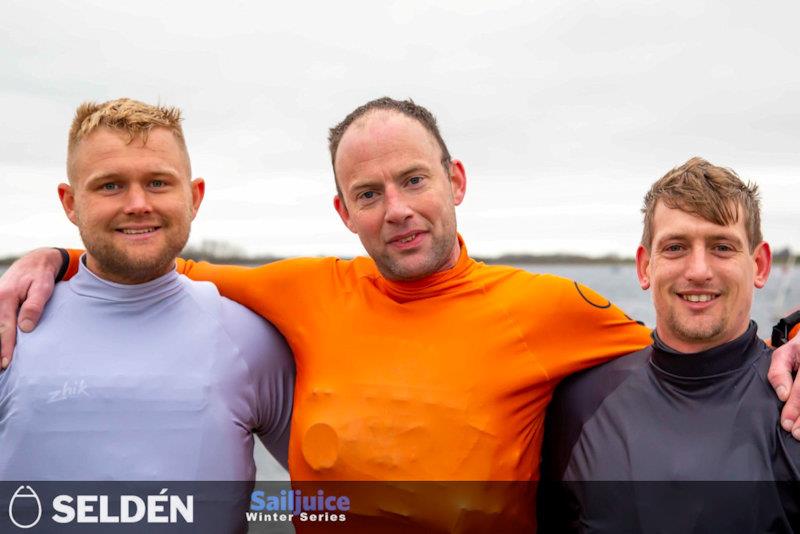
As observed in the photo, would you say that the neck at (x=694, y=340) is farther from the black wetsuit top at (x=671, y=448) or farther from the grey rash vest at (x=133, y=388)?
the grey rash vest at (x=133, y=388)

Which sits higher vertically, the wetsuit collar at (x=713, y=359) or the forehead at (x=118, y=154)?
the forehead at (x=118, y=154)

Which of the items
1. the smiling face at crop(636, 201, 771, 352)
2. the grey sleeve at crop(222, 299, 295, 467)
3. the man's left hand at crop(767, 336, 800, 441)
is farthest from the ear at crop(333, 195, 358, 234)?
the man's left hand at crop(767, 336, 800, 441)

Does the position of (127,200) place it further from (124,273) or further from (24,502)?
(24,502)

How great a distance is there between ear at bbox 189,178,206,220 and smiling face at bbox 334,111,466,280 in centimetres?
92

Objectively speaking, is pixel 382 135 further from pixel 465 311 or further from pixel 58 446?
pixel 58 446

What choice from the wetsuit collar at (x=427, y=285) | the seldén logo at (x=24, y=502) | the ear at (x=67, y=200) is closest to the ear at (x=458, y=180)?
the wetsuit collar at (x=427, y=285)

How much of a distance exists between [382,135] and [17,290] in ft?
7.64

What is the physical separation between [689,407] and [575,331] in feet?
2.46

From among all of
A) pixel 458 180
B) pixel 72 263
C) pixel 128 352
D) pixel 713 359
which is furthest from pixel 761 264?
pixel 72 263

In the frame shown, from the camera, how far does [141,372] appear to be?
4.38 meters

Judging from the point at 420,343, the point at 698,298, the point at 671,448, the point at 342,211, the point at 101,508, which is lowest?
the point at 101,508

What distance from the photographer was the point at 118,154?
4.36 meters

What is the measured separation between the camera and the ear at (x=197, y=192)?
4.80 m

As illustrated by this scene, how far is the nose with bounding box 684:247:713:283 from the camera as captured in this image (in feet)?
13.1
